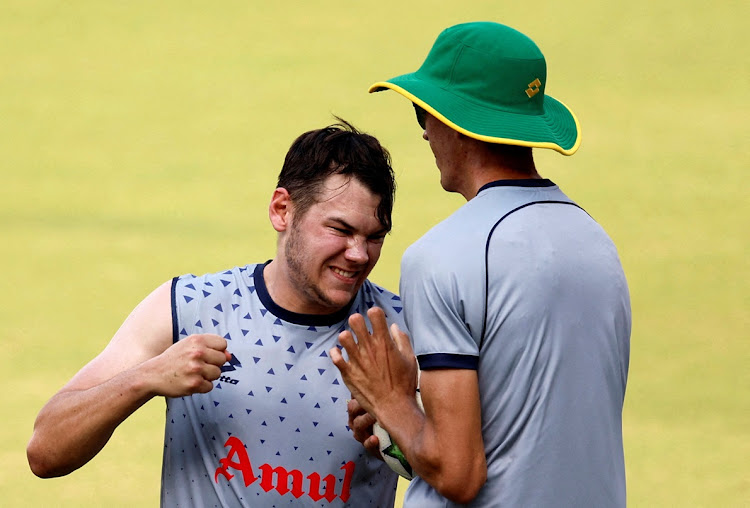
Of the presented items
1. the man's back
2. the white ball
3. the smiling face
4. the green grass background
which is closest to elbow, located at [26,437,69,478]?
the smiling face

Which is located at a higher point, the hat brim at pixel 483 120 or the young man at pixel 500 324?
the hat brim at pixel 483 120

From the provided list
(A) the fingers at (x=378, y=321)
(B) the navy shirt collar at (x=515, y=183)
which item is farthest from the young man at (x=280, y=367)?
(B) the navy shirt collar at (x=515, y=183)

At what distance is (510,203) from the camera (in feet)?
6.82

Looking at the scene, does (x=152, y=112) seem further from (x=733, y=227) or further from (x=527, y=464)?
(x=527, y=464)

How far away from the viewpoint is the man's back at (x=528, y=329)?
201cm

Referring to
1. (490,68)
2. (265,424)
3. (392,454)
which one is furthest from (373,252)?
(490,68)

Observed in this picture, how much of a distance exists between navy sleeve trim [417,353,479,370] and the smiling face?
0.60 metres

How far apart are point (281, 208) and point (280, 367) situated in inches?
13.5

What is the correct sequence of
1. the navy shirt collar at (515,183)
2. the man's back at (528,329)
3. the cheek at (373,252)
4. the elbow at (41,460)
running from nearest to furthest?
the man's back at (528,329)
the navy shirt collar at (515,183)
the elbow at (41,460)
the cheek at (373,252)

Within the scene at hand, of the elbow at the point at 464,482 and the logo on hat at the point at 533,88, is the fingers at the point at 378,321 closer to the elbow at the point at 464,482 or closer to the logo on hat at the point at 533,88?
the elbow at the point at 464,482

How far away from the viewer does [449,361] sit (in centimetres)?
201

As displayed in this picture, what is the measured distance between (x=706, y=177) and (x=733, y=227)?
0.49 metres

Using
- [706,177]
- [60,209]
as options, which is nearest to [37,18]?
A: [60,209]

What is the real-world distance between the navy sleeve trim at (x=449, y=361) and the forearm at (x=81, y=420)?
63 cm
